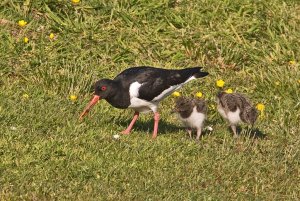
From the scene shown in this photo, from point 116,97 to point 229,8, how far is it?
4358 millimetres

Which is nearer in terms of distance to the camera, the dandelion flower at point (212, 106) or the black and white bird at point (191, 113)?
the black and white bird at point (191, 113)

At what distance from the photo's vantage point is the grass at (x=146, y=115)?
900 cm

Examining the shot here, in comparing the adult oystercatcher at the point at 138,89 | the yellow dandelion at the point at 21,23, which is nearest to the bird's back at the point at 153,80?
the adult oystercatcher at the point at 138,89

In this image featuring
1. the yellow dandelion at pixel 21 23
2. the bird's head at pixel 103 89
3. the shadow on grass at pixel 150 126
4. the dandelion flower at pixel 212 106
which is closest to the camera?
the bird's head at pixel 103 89

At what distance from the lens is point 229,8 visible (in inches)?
557

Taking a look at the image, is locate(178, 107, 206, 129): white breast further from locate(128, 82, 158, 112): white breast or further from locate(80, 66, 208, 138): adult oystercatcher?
locate(128, 82, 158, 112): white breast

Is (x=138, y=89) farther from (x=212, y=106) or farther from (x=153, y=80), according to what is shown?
(x=212, y=106)

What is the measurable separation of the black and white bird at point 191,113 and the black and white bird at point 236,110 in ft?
1.07

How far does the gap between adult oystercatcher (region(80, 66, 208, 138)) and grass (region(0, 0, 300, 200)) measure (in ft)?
1.17

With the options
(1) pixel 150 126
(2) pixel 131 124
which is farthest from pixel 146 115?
(2) pixel 131 124

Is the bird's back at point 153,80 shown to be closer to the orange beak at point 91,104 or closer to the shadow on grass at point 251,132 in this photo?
the orange beak at point 91,104

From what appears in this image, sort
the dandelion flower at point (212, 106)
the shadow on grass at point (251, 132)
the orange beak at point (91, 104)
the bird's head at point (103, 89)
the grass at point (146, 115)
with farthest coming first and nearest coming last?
the dandelion flower at point (212, 106) → the shadow on grass at point (251, 132) → the orange beak at point (91, 104) → the bird's head at point (103, 89) → the grass at point (146, 115)

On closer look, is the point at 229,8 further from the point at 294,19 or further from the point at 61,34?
the point at 61,34

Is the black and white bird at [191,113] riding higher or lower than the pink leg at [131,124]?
higher
